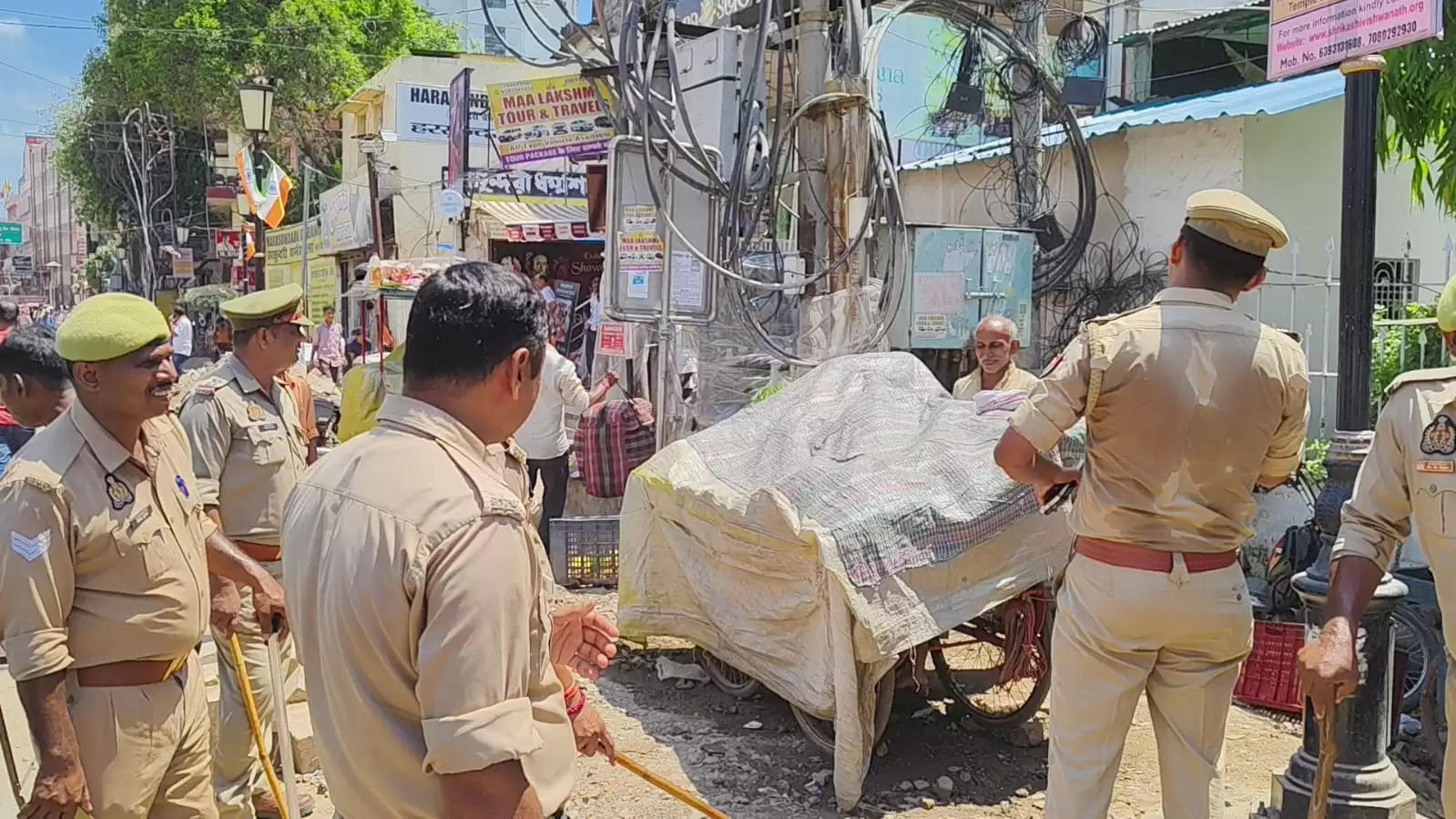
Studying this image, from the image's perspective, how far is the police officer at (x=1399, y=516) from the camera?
267 centimetres

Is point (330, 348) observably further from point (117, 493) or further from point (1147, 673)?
point (1147, 673)

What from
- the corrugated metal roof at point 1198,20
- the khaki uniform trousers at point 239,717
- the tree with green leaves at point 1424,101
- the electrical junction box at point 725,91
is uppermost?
the corrugated metal roof at point 1198,20

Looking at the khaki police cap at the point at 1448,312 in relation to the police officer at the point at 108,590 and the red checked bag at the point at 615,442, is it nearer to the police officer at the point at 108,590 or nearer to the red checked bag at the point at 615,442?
the police officer at the point at 108,590

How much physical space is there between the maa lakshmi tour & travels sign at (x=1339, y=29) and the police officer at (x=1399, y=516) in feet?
3.24

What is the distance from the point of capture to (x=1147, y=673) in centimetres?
302

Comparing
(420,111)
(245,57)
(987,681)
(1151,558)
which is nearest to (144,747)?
(1151,558)

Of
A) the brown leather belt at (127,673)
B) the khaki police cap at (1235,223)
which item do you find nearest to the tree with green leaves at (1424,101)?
the khaki police cap at (1235,223)

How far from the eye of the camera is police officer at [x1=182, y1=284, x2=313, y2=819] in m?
4.02

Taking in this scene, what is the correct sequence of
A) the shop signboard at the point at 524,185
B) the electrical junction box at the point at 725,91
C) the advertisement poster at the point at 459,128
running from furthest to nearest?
the advertisement poster at the point at 459,128 → the shop signboard at the point at 524,185 → the electrical junction box at the point at 725,91

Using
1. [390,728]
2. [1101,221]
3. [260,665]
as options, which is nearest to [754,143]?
[1101,221]

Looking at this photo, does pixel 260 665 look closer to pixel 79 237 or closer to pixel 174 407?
pixel 174 407

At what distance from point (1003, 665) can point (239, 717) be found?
9.72 ft

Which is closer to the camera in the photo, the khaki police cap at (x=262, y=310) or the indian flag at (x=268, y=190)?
the khaki police cap at (x=262, y=310)

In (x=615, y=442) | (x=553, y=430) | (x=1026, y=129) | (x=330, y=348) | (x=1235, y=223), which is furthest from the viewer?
(x=330, y=348)
